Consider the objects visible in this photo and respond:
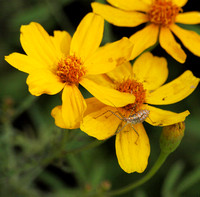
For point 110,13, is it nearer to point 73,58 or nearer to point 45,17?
point 73,58

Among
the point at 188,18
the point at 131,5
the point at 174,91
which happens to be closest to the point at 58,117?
the point at 174,91

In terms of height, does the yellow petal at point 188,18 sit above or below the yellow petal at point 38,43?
below

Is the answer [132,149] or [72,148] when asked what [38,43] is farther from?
[72,148]

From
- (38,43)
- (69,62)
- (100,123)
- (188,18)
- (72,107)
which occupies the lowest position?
(188,18)

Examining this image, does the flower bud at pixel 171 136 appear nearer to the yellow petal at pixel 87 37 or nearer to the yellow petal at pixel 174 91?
the yellow petal at pixel 174 91

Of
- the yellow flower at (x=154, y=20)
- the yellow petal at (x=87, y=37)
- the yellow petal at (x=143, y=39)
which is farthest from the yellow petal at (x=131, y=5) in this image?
the yellow petal at (x=87, y=37)

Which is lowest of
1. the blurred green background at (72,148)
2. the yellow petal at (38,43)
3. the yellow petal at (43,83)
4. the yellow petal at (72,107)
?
the blurred green background at (72,148)

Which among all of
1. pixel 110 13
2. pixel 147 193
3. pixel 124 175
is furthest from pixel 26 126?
pixel 110 13
